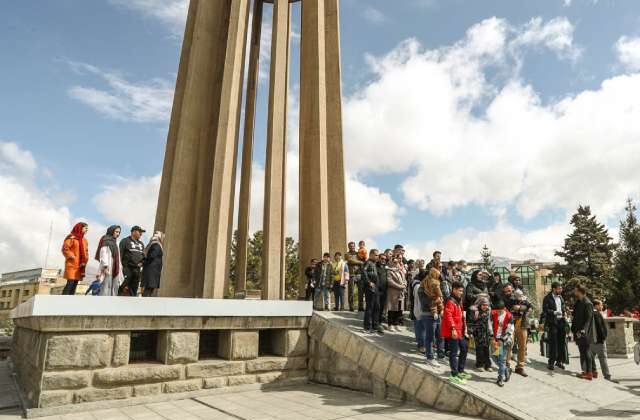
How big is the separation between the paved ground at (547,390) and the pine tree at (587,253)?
29841 mm

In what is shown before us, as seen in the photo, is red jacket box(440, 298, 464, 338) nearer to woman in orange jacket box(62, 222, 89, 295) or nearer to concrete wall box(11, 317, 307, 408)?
concrete wall box(11, 317, 307, 408)

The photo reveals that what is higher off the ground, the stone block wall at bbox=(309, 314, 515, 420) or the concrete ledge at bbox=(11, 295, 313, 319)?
the concrete ledge at bbox=(11, 295, 313, 319)

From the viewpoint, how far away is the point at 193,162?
1323 centimetres

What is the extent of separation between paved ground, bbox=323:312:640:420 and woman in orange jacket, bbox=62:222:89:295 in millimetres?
4530

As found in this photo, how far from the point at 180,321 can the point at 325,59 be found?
10256 mm

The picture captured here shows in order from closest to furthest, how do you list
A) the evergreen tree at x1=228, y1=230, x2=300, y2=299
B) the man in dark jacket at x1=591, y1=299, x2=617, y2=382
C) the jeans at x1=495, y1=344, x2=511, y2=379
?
the jeans at x1=495, y1=344, x2=511, y2=379 → the man in dark jacket at x1=591, y1=299, x2=617, y2=382 → the evergreen tree at x1=228, y1=230, x2=300, y2=299

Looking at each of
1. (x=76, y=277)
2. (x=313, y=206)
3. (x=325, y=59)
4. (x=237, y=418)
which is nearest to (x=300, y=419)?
(x=237, y=418)

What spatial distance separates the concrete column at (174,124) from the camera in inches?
539

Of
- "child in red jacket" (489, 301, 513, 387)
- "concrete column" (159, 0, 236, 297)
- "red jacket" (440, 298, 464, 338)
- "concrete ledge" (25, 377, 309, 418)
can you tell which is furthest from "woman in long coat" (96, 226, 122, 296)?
"child in red jacket" (489, 301, 513, 387)

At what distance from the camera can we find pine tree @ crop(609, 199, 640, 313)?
29641 mm

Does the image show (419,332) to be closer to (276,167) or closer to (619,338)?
(276,167)

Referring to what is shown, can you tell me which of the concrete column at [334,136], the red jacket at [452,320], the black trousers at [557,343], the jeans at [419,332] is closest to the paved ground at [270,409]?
the red jacket at [452,320]

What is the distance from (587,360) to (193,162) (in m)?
11.1

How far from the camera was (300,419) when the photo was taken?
19.0 ft
